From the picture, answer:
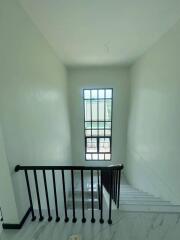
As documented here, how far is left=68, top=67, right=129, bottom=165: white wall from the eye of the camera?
557 cm

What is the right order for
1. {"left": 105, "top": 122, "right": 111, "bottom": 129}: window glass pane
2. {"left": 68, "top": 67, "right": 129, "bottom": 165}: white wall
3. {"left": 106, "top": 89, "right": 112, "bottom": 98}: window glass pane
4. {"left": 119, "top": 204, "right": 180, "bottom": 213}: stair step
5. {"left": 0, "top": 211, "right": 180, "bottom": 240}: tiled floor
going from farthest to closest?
{"left": 105, "top": 122, "right": 111, "bottom": 129}: window glass pane, {"left": 106, "top": 89, "right": 112, "bottom": 98}: window glass pane, {"left": 68, "top": 67, "right": 129, "bottom": 165}: white wall, {"left": 119, "top": 204, "right": 180, "bottom": 213}: stair step, {"left": 0, "top": 211, "right": 180, "bottom": 240}: tiled floor

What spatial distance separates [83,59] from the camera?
173 inches

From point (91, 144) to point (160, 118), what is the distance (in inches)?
148

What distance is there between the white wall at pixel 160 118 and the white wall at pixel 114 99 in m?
1.20

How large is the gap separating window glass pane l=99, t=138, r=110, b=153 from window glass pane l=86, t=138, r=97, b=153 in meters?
0.22

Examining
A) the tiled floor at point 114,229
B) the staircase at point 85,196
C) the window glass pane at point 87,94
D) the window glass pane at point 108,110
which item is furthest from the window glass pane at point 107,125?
the tiled floor at point 114,229

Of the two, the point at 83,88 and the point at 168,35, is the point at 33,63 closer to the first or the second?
the point at 168,35

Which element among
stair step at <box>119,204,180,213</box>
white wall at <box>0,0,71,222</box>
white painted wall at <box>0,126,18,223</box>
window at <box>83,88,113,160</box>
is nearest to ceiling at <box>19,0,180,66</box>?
white wall at <box>0,0,71,222</box>

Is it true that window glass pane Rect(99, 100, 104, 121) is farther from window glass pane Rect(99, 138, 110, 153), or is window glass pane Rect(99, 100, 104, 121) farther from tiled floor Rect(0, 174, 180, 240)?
tiled floor Rect(0, 174, 180, 240)

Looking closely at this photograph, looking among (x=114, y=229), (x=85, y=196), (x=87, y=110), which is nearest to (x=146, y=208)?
(x=114, y=229)

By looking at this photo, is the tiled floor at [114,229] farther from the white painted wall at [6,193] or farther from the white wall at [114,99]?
the white wall at [114,99]

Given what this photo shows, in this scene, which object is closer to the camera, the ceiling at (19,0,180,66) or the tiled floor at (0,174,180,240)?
the tiled floor at (0,174,180,240)

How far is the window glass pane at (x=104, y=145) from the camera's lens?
→ 6.25 meters

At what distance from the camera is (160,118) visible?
3.00 meters
